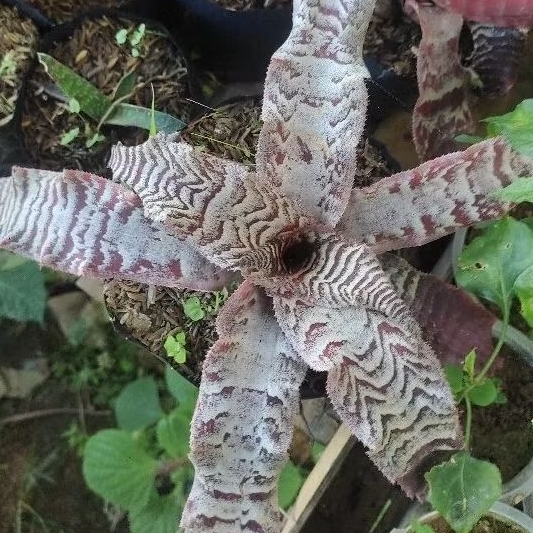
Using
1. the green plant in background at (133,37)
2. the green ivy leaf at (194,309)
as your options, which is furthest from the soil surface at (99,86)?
the green ivy leaf at (194,309)

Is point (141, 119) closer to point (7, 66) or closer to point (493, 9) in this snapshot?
point (7, 66)

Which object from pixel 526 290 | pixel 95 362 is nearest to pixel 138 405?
pixel 95 362

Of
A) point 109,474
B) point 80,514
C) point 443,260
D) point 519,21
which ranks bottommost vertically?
point 80,514

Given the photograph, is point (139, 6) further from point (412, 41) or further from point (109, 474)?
point (109, 474)

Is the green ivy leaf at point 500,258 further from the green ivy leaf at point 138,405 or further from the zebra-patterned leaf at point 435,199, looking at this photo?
the green ivy leaf at point 138,405

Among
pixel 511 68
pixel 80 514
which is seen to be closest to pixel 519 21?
pixel 511 68

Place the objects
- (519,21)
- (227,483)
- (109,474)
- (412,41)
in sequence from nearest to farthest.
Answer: (227,483), (519,21), (109,474), (412,41)

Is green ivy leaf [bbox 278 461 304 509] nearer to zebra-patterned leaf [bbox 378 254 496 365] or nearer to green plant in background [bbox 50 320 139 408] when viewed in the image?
zebra-patterned leaf [bbox 378 254 496 365]

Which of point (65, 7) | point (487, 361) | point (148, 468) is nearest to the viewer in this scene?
point (487, 361)
